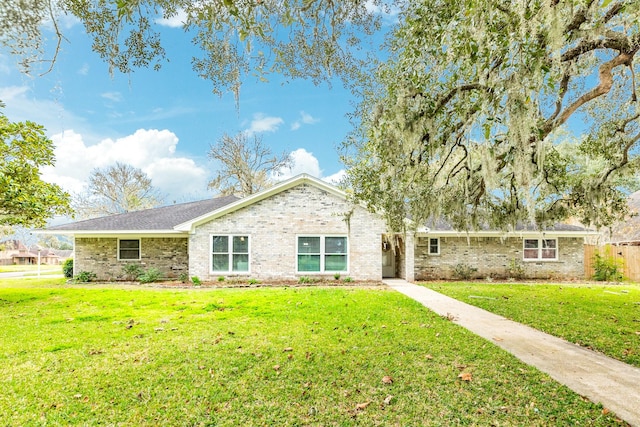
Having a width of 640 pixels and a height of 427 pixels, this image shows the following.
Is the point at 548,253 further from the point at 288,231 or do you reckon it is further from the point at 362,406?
the point at 362,406

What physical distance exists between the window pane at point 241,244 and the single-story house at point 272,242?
0.12 ft

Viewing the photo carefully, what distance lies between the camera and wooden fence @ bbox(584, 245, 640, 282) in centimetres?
1540

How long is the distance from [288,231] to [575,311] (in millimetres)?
9089

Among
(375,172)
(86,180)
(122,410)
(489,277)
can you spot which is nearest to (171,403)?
(122,410)

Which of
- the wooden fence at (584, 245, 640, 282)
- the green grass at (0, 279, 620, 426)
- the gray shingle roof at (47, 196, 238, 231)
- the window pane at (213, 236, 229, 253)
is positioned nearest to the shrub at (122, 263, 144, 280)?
the gray shingle roof at (47, 196, 238, 231)

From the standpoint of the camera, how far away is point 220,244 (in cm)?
1341

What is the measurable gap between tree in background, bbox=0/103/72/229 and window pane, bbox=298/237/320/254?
764cm

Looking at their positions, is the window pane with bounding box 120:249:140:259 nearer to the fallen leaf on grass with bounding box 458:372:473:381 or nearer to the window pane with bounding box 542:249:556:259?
the fallen leaf on grass with bounding box 458:372:473:381

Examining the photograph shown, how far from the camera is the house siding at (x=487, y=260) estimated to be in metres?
14.9

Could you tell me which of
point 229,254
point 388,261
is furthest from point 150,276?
point 388,261

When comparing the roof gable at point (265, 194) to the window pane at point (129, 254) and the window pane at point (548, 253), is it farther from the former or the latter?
the window pane at point (548, 253)

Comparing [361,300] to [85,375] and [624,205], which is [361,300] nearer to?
[85,375]

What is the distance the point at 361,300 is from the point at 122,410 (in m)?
6.44

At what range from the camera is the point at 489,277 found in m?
14.9
